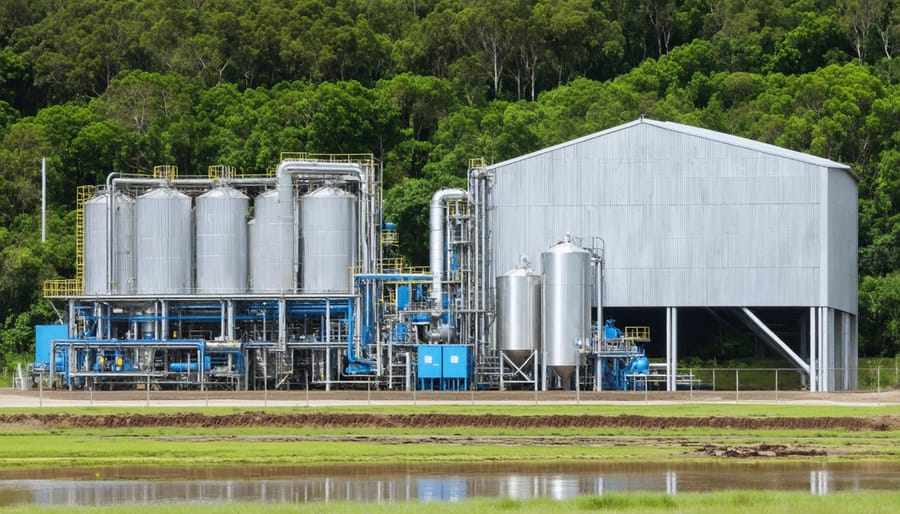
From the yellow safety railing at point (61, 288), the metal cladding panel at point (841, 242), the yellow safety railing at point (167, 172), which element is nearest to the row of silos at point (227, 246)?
the yellow safety railing at point (167, 172)

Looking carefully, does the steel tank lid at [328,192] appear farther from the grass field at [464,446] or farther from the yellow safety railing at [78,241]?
the grass field at [464,446]

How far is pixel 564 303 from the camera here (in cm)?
9431

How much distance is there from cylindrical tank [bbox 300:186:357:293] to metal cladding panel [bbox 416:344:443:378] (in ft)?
23.7

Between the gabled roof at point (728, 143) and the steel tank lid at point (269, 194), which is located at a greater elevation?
the gabled roof at point (728, 143)

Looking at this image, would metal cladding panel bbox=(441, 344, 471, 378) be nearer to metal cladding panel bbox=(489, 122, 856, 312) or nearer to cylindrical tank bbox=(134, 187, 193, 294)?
metal cladding panel bbox=(489, 122, 856, 312)

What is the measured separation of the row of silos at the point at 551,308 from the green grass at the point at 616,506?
5025cm

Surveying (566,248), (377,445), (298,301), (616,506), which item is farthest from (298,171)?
(616,506)

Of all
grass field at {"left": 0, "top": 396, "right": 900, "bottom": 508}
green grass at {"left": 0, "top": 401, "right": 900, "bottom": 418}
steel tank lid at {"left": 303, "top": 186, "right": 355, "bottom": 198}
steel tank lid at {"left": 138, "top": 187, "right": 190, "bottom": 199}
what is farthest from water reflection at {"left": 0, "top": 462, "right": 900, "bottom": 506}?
steel tank lid at {"left": 138, "top": 187, "right": 190, "bottom": 199}

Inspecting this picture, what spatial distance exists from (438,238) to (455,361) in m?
8.11

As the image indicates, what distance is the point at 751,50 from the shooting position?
163000 mm

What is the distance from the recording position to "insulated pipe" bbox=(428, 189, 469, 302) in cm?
9894

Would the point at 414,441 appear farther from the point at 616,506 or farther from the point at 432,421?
the point at 616,506

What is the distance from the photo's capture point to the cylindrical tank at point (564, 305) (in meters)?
93.9

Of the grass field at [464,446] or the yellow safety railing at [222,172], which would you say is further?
the yellow safety railing at [222,172]
